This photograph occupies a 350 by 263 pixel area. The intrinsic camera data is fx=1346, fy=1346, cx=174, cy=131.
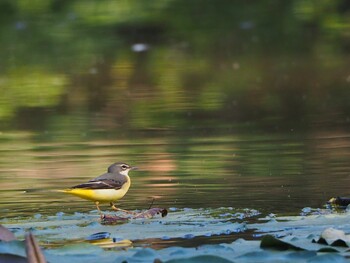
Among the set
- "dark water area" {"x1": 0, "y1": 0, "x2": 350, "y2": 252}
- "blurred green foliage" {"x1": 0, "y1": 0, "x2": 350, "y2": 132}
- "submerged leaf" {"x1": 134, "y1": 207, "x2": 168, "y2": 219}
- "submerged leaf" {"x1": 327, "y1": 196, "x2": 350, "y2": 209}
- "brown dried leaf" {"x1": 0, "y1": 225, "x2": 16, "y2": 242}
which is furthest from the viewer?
"blurred green foliage" {"x1": 0, "y1": 0, "x2": 350, "y2": 132}

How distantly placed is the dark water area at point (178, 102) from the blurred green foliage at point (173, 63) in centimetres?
3

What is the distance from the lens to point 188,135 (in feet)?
35.8

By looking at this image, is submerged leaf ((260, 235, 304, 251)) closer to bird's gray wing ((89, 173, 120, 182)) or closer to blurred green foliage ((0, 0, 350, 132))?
bird's gray wing ((89, 173, 120, 182))

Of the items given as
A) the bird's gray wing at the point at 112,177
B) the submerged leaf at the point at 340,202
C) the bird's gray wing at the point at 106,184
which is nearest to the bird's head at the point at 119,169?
the bird's gray wing at the point at 112,177

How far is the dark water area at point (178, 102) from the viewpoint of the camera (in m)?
7.97

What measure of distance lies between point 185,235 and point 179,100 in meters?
8.23

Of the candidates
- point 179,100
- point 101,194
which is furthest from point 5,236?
point 179,100

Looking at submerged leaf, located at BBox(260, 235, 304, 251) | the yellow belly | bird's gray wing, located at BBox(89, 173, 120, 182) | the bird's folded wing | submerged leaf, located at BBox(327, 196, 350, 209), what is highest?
bird's gray wing, located at BBox(89, 173, 120, 182)

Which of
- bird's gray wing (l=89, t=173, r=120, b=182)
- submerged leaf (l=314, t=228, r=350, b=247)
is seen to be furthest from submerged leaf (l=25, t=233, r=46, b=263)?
bird's gray wing (l=89, t=173, r=120, b=182)

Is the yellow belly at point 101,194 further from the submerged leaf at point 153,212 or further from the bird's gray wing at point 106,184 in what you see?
the submerged leaf at point 153,212

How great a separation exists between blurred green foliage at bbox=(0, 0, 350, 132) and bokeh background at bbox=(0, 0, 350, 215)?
0.03 m

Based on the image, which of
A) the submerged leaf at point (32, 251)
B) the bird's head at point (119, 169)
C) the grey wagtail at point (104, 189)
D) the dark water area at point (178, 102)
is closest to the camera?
the submerged leaf at point (32, 251)

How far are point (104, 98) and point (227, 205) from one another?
8031 mm

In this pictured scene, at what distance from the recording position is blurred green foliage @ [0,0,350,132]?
1290cm
